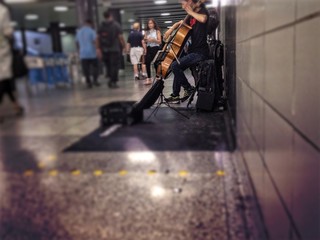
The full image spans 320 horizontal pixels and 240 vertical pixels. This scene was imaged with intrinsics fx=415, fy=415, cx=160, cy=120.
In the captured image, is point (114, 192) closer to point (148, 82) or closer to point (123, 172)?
point (123, 172)

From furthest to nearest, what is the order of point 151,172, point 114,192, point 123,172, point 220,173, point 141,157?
point 141,157 → point 123,172 → point 151,172 → point 114,192 → point 220,173

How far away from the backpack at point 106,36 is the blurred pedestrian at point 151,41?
0.03 m

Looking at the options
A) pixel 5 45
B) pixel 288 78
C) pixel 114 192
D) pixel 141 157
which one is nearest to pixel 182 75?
pixel 5 45

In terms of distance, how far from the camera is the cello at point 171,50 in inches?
10.3

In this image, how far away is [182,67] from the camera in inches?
10.6

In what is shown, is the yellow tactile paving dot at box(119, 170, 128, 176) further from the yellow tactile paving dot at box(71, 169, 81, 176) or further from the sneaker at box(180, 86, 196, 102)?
the sneaker at box(180, 86, 196, 102)

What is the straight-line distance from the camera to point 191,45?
269mm

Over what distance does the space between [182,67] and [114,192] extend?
7426mm

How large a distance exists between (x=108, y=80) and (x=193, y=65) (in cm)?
10

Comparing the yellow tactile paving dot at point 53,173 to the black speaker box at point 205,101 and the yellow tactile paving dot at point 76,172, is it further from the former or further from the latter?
the black speaker box at point 205,101

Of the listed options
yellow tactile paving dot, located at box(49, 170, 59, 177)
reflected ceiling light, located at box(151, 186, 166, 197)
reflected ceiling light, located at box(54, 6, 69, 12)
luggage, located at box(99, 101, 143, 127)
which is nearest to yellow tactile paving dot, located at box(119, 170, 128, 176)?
reflected ceiling light, located at box(151, 186, 166, 197)

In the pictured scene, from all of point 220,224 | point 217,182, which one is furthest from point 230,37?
point 217,182

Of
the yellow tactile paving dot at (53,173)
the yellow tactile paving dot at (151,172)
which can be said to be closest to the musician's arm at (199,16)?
the yellow tactile paving dot at (151,172)

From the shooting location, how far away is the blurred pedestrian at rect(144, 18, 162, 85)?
10.1 inches
